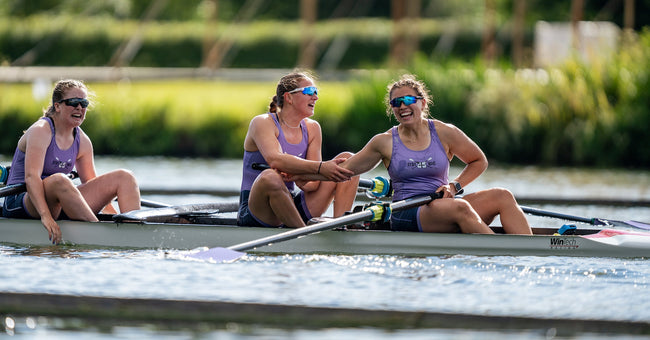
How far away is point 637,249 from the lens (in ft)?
27.3

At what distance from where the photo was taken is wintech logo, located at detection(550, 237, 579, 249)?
8062 millimetres

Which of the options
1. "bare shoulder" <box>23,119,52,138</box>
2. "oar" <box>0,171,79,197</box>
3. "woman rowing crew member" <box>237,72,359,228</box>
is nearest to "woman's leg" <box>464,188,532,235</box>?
"woman rowing crew member" <box>237,72,359,228</box>

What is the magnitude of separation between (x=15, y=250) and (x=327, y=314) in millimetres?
3379

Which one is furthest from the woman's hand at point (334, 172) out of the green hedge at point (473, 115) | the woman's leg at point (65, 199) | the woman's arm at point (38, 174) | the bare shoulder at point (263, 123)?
the green hedge at point (473, 115)

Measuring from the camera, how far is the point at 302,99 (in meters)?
8.31

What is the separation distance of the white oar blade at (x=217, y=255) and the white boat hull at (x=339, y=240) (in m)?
0.25

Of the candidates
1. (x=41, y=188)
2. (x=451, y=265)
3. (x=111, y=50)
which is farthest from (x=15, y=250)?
(x=111, y=50)

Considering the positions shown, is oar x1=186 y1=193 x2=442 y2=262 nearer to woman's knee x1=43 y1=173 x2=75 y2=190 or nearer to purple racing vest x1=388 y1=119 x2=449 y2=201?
purple racing vest x1=388 y1=119 x2=449 y2=201

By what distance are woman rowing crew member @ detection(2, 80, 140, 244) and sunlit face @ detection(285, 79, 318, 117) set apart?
4.66 feet

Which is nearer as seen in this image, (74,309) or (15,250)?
(74,309)

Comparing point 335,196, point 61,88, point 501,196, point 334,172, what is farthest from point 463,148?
point 61,88

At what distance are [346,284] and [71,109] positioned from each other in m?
2.53

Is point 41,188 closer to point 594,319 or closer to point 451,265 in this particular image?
point 451,265

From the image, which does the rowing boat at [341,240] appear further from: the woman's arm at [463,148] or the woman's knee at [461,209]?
the woman's arm at [463,148]
